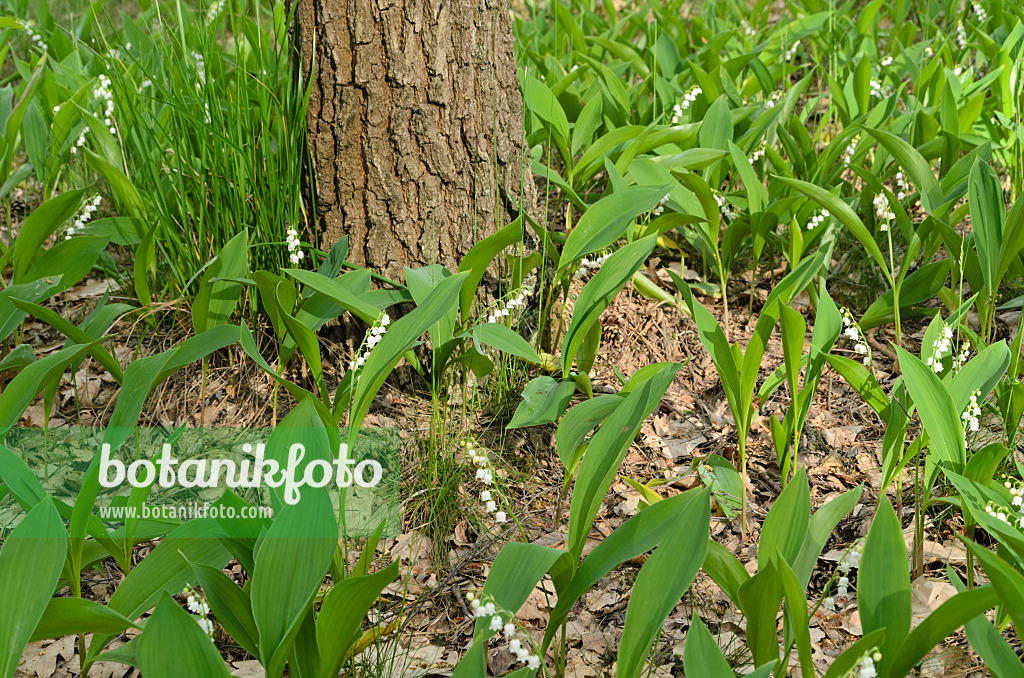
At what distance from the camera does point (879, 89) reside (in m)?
2.96

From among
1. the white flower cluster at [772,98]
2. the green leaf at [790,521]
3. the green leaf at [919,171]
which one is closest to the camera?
the green leaf at [790,521]

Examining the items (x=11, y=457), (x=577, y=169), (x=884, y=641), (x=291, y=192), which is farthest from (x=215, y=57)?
(x=884, y=641)

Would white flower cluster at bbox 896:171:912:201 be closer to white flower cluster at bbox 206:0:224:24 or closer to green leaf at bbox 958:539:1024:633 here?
green leaf at bbox 958:539:1024:633

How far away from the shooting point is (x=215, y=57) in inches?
98.3

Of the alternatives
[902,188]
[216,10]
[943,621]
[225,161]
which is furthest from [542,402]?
[216,10]

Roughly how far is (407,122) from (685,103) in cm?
102

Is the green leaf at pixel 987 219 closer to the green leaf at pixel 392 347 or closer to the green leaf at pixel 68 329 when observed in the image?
the green leaf at pixel 392 347

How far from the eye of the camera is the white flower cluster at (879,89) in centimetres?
288

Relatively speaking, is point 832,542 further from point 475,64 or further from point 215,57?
point 215,57

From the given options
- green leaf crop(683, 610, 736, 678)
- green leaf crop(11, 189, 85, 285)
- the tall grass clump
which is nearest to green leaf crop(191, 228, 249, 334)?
the tall grass clump

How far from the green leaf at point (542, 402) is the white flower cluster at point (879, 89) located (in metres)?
1.86

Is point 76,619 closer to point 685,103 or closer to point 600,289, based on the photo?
point 600,289

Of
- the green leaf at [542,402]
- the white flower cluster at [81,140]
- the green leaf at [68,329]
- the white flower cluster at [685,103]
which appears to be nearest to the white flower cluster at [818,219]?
the white flower cluster at [685,103]
